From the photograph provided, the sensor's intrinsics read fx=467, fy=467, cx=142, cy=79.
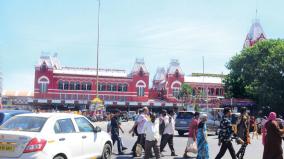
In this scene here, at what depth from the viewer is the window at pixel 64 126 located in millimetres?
11102

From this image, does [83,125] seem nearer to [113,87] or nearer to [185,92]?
[185,92]

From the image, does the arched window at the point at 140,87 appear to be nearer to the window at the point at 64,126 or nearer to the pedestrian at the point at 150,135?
the pedestrian at the point at 150,135

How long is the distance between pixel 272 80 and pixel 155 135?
45063mm

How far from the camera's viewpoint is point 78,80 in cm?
8762

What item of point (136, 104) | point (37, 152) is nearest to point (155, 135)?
point (37, 152)

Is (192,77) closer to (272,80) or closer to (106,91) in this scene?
(106,91)

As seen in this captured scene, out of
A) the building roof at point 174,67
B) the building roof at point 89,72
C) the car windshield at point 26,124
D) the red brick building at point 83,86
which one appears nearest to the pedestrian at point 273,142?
the car windshield at point 26,124

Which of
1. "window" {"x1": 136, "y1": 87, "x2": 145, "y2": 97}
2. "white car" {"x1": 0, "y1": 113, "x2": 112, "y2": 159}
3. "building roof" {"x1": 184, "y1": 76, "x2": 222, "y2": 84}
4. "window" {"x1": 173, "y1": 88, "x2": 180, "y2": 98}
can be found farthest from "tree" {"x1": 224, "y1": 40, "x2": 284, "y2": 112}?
"white car" {"x1": 0, "y1": 113, "x2": 112, "y2": 159}

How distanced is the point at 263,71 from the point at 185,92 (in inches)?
1171

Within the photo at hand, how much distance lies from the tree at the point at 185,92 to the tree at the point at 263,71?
18427 mm

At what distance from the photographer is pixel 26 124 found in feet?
35.9

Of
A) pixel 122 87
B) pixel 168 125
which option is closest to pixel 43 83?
pixel 122 87

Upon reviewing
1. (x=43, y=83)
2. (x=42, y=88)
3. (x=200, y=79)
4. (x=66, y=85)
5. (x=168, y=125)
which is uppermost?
(x=200, y=79)

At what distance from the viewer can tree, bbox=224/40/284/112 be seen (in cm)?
5672
